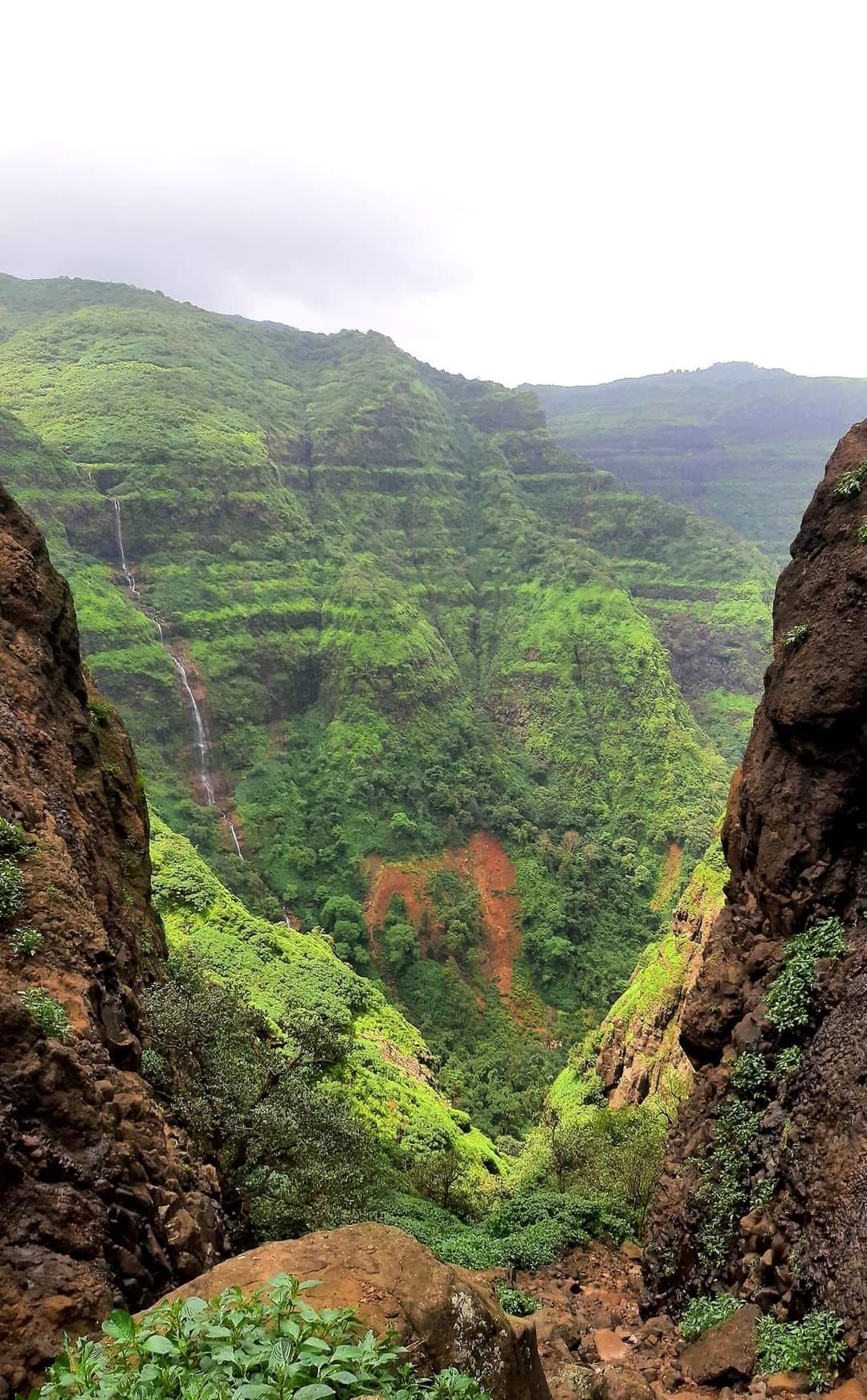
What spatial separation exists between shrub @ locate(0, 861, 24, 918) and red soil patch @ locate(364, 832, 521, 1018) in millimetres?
53287

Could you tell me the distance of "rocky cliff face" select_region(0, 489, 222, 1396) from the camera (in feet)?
26.7

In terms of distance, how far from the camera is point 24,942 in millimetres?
10203

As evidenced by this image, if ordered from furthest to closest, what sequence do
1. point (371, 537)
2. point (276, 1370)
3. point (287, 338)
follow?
1. point (287, 338)
2. point (371, 537)
3. point (276, 1370)

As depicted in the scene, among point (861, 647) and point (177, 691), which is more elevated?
point (861, 647)

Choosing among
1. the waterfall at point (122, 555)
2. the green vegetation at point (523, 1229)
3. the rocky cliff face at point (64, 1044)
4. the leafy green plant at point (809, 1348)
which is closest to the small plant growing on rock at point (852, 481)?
the leafy green plant at point (809, 1348)

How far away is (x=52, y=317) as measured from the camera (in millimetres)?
Result: 138375

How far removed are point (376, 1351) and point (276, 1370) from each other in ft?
3.39

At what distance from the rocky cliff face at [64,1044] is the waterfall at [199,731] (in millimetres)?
59409

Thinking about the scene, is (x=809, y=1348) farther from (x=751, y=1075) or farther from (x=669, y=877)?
(x=669, y=877)

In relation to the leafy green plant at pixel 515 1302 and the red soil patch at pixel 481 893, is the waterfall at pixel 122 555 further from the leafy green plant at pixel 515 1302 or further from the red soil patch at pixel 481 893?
the leafy green plant at pixel 515 1302

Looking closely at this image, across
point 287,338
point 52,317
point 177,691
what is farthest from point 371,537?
point 287,338

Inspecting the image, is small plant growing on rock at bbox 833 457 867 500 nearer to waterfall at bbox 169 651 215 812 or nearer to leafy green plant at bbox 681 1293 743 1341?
leafy green plant at bbox 681 1293 743 1341

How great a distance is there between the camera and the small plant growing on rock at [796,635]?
1398cm

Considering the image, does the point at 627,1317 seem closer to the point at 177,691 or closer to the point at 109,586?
the point at 177,691
